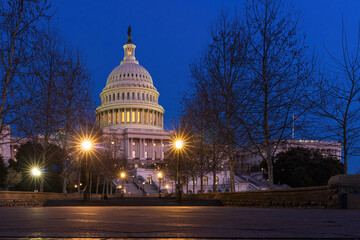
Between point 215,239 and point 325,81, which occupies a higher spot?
point 325,81

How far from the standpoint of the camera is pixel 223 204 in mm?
25609

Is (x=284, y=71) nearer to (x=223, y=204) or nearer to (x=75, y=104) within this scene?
(x=223, y=204)

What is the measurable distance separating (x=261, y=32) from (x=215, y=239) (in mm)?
20794

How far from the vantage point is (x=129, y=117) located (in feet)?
477

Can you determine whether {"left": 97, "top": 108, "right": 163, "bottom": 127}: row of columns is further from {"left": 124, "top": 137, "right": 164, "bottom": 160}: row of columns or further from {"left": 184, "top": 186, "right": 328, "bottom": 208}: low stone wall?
{"left": 184, "top": 186, "right": 328, "bottom": 208}: low stone wall

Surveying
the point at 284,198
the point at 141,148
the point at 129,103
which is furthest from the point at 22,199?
the point at 129,103

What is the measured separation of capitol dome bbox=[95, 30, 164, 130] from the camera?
474 feet

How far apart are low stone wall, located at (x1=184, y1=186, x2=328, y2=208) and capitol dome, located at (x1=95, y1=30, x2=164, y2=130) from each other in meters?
120

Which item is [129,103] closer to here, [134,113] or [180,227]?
[134,113]

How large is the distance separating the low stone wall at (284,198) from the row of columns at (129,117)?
122 meters

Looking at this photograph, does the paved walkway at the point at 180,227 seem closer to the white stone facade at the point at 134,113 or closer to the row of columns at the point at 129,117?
the white stone facade at the point at 134,113

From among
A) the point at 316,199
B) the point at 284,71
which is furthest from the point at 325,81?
the point at 316,199

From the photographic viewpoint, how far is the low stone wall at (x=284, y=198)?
590 inches

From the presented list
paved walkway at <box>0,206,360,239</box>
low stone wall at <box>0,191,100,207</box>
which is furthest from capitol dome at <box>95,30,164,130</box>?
paved walkway at <box>0,206,360,239</box>
